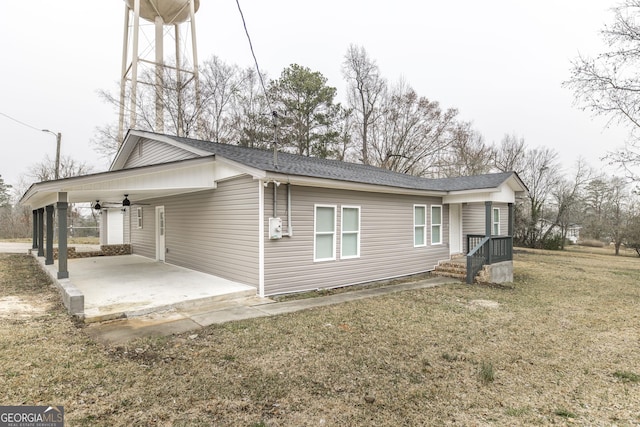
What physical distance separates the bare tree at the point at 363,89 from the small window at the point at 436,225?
43.4 ft

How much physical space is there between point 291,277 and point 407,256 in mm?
4378

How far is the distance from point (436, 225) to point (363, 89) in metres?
16.2

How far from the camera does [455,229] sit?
12.0 m

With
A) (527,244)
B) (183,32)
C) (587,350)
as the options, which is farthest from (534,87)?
(183,32)

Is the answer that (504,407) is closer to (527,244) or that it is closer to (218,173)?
(218,173)

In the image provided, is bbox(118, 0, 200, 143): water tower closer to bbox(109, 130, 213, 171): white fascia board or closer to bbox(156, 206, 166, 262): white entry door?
bbox(109, 130, 213, 171): white fascia board

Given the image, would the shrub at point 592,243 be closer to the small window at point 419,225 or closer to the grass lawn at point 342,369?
the small window at point 419,225

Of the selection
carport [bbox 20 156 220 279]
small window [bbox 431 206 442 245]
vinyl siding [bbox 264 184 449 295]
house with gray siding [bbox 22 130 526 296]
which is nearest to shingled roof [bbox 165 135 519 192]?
house with gray siding [bbox 22 130 526 296]

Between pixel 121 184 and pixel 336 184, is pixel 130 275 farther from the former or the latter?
pixel 336 184

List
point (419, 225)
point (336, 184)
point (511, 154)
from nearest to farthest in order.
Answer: point (336, 184), point (419, 225), point (511, 154)

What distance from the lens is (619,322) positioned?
5.87 m

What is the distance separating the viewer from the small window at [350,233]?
8.43 m

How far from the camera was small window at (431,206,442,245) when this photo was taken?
11164 mm

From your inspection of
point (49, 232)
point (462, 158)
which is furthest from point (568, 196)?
point (49, 232)
